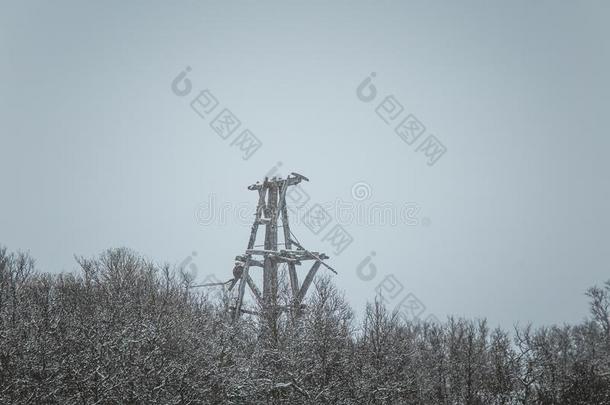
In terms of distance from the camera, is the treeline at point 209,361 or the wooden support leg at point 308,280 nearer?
the treeline at point 209,361

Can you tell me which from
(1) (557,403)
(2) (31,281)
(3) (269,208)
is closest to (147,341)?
(3) (269,208)

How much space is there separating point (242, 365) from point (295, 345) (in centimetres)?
209

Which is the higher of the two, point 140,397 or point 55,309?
point 55,309

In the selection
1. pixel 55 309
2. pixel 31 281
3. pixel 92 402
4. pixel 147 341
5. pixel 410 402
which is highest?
pixel 31 281

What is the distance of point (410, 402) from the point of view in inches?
1024

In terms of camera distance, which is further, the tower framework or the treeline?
the tower framework

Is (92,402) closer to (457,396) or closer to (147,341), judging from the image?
(147,341)

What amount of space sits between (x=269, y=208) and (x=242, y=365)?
6.98 meters

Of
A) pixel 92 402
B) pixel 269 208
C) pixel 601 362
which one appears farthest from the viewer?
pixel 601 362

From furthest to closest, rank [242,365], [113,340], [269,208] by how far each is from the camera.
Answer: [269,208] < [242,365] < [113,340]

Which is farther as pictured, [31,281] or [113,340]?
[31,281]

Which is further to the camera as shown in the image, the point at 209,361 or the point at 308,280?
the point at 308,280

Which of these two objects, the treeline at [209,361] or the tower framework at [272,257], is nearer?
the treeline at [209,361]

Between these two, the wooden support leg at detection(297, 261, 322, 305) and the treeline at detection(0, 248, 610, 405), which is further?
the wooden support leg at detection(297, 261, 322, 305)
